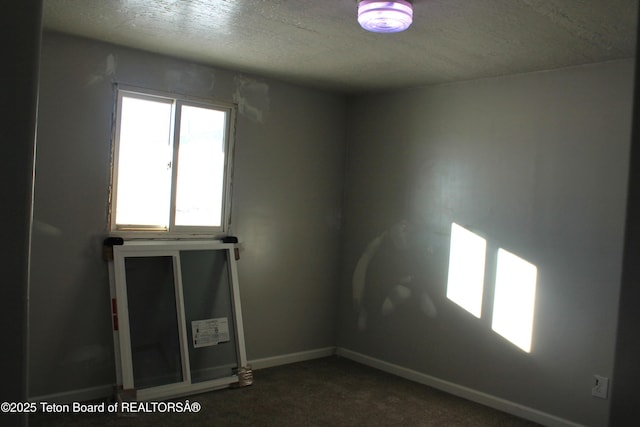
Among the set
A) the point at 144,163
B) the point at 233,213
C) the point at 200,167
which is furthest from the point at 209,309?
the point at 144,163

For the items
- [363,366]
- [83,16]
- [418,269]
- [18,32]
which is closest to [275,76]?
[83,16]

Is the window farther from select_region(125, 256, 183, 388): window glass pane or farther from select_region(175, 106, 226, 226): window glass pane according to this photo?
select_region(125, 256, 183, 388): window glass pane

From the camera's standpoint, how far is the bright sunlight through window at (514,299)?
3.58m

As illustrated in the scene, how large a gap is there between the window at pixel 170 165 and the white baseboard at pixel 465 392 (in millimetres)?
1773

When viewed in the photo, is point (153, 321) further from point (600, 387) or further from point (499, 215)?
point (600, 387)

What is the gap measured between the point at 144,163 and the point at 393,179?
211 cm

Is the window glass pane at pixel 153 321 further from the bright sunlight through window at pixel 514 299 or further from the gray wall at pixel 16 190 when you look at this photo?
the gray wall at pixel 16 190

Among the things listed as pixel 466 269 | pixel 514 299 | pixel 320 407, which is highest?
pixel 466 269

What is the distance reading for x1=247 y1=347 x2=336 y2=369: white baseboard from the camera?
4.39 meters

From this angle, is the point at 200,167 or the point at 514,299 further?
the point at 200,167

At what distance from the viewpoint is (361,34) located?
120 inches

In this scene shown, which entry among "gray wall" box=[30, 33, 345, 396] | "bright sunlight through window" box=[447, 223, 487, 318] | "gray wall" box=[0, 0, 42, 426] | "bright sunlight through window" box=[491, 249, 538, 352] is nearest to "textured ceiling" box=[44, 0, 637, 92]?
"gray wall" box=[30, 33, 345, 396]

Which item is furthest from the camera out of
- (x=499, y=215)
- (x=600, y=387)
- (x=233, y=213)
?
(x=233, y=213)

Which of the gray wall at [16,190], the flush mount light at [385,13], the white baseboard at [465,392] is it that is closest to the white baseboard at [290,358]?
the white baseboard at [465,392]
